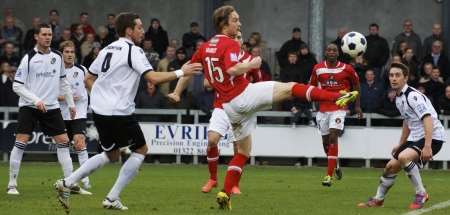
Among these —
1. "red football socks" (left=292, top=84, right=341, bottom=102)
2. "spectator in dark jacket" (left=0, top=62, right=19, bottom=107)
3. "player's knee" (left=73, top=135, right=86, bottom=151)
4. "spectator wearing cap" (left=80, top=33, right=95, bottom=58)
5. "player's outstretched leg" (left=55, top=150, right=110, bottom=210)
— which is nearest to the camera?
"red football socks" (left=292, top=84, right=341, bottom=102)

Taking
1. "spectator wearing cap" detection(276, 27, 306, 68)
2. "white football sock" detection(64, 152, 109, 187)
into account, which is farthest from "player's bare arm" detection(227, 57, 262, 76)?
"spectator wearing cap" detection(276, 27, 306, 68)

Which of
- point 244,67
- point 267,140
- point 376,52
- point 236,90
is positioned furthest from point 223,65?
point 376,52

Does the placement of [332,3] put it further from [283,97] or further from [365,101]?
[283,97]

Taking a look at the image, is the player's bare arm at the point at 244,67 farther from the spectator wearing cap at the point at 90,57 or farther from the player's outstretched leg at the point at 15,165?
the spectator wearing cap at the point at 90,57

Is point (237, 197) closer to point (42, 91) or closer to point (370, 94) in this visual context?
point (42, 91)

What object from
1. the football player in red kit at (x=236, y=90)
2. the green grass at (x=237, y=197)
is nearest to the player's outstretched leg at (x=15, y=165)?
the green grass at (x=237, y=197)

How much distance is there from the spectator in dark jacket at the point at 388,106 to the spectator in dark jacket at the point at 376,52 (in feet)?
4.18

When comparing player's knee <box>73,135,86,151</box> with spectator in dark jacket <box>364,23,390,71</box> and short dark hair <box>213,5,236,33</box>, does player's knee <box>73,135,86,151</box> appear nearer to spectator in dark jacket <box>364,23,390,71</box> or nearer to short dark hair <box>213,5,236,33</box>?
short dark hair <box>213,5,236,33</box>

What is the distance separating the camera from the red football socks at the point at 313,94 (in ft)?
37.6

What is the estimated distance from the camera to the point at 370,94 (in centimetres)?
2286

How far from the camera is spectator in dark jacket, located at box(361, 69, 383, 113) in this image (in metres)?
22.8

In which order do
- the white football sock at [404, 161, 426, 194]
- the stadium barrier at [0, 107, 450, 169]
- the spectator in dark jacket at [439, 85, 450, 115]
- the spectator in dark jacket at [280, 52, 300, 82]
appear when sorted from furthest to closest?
the spectator in dark jacket at [280, 52, 300, 82], the stadium barrier at [0, 107, 450, 169], the spectator in dark jacket at [439, 85, 450, 115], the white football sock at [404, 161, 426, 194]

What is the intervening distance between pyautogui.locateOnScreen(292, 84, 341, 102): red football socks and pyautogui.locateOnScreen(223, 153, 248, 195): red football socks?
1.27 metres

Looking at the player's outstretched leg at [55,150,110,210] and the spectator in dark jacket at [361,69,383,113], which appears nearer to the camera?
the player's outstretched leg at [55,150,110,210]
